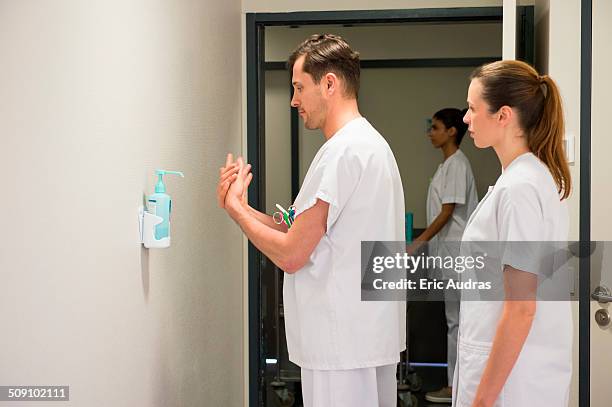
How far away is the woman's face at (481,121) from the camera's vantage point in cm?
167

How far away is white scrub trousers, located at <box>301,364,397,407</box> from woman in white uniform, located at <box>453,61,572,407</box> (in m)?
0.28

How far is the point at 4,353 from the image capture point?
4.05ft

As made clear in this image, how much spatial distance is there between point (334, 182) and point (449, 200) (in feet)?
6.93

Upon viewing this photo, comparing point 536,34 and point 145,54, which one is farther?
point 536,34

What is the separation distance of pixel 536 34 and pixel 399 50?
995mm

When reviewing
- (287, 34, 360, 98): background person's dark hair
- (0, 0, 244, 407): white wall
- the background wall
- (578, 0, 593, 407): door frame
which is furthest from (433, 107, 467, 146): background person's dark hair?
(287, 34, 360, 98): background person's dark hair

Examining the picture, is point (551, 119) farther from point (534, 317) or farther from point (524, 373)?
point (524, 373)

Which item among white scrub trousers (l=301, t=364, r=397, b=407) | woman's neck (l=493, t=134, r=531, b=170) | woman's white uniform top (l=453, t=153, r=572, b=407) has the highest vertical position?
woman's neck (l=493, t=134, r=531, b=170)

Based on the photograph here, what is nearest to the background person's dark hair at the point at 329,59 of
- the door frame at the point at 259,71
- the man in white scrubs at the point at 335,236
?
the man in white scrubs at the point at 335,236

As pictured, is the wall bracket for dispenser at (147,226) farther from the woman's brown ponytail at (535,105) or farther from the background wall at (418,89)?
the background wall at (418,89)

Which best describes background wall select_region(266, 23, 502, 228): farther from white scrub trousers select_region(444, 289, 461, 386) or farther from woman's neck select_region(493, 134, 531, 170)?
woman's neck select_region(493, 134, 531, 170)

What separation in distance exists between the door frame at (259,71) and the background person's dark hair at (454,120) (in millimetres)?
700

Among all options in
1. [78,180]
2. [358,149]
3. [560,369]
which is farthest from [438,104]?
[78,180]

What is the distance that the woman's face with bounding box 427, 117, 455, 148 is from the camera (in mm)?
3883
